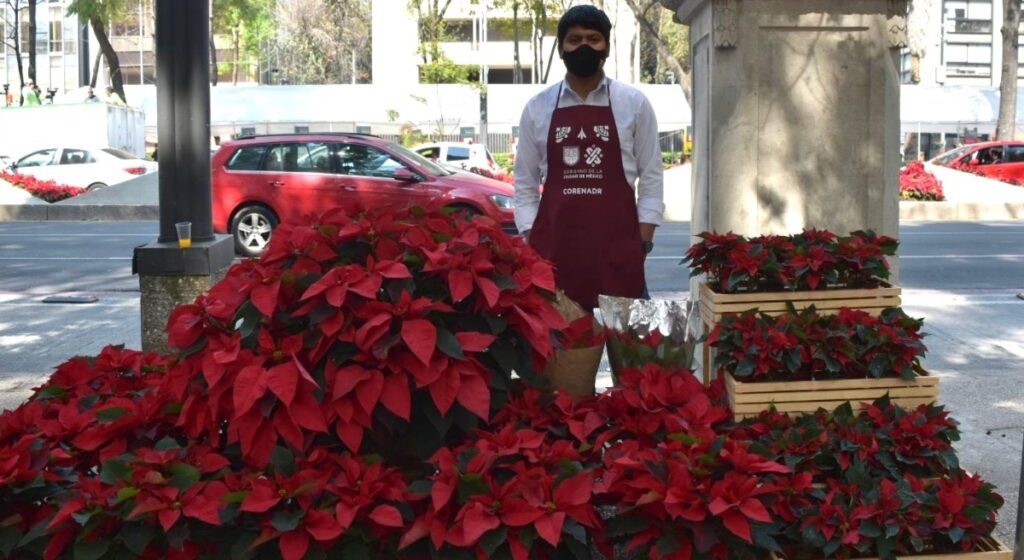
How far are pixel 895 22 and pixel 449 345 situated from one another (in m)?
3.34

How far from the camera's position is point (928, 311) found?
34.1 ft

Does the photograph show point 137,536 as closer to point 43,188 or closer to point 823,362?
point 823,362

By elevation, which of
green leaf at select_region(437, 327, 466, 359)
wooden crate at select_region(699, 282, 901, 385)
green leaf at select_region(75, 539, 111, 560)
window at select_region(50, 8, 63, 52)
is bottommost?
green leaf at select_region(75, 539, 111, 560)

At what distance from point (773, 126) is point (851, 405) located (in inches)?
77.2

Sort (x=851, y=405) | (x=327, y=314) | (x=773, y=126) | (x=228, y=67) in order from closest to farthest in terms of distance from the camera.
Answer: (x=327, y=314) → (x=851, y=405) → (x=773, y=126) → (x=228, y=67)

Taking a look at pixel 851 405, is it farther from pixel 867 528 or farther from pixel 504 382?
pixel 504 382

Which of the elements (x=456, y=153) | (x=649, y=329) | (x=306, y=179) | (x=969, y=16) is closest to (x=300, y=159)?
(x=306, y=179)

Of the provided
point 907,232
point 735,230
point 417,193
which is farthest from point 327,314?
point 907,232

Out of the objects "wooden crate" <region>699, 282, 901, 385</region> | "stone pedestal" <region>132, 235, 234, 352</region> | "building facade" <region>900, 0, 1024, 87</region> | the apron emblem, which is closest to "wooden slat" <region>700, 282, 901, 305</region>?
"wooden crate" <region>699, 282, 901, 385</region>

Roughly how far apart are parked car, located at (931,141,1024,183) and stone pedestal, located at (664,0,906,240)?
1132 inches

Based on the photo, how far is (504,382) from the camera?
10.6 ft

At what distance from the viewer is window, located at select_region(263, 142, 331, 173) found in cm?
1741

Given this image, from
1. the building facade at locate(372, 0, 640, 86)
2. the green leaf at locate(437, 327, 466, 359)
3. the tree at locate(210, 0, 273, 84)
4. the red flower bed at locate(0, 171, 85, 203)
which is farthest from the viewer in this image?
the tree at locate(210, 0, 273, 84)

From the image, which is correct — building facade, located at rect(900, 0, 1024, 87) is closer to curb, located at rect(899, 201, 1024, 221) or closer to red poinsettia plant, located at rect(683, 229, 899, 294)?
curb, located at rect(899, 201, 1024, 221)
